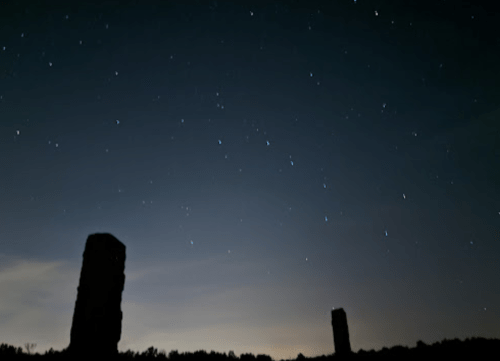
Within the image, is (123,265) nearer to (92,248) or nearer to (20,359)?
(92,248)

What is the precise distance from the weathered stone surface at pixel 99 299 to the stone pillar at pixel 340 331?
29.5ft

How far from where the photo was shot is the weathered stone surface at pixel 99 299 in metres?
6.77

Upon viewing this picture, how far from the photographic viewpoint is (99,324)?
6.93 m

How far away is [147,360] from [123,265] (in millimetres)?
2470

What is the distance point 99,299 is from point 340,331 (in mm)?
9761

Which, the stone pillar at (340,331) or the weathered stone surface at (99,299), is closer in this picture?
the weathered stone surface at (99,299)

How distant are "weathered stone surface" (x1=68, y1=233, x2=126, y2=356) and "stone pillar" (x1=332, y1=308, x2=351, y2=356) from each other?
8983mm

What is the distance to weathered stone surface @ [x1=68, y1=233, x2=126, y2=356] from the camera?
6.77 m

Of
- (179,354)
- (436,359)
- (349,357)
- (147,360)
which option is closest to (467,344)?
(436,359)

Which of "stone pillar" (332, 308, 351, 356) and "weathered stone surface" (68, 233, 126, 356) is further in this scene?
"stone pillar" (332, 308, 351, 356)

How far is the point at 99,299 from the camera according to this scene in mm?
7090

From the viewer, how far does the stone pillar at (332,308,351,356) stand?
43.2 feet

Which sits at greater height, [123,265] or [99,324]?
[123,265]

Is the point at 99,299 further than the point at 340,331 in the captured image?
No
